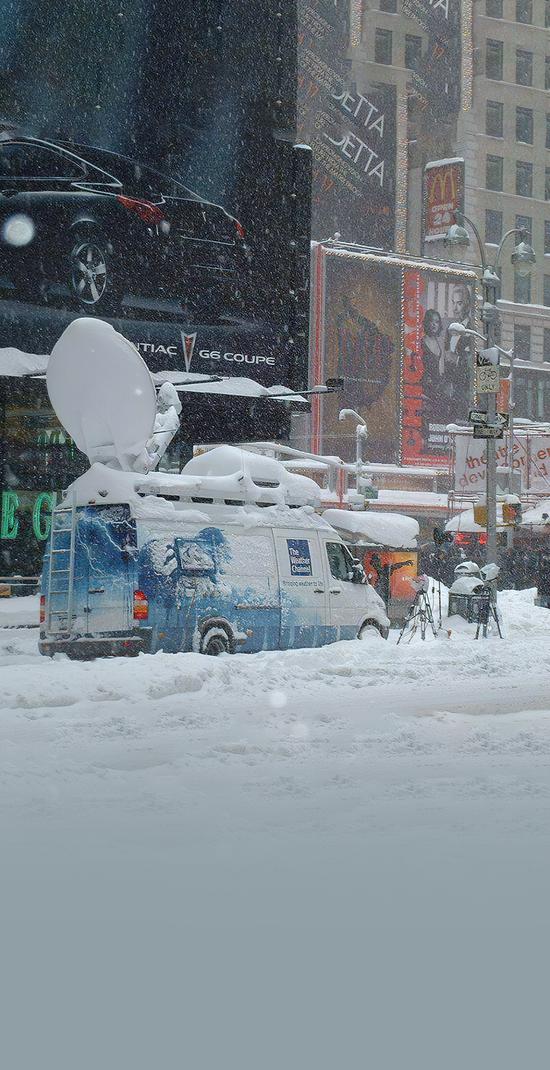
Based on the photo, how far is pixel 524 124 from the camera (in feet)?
269

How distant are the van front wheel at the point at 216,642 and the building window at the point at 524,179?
69423 millimetres

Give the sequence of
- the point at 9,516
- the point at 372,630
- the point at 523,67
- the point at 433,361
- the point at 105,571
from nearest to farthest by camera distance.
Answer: the point at 105,571 → the point at 372,630 → the point at 9,516 → the point at 433,361 → the point at 523,67

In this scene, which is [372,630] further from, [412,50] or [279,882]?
[412,50]

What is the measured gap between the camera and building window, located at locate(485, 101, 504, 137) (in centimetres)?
8031

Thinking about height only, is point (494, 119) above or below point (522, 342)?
above

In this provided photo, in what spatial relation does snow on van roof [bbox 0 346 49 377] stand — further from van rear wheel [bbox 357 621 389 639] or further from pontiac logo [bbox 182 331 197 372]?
van rear wheel [bbox 357 621 389 639]

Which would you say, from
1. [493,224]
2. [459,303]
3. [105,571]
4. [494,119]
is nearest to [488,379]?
[105,571]

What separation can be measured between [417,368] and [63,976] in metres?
60.6

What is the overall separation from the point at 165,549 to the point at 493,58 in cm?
7090

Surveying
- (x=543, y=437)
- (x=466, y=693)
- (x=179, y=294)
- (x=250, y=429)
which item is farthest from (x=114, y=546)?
(x=543, y=437)

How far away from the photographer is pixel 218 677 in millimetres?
14875

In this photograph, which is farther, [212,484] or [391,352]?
[391,352]

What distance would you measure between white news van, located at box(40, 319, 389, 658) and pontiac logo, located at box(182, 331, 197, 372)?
330 inches

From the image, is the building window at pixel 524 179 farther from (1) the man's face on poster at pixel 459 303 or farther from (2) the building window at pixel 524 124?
(1) the man's face on poster at pixel 459 303
